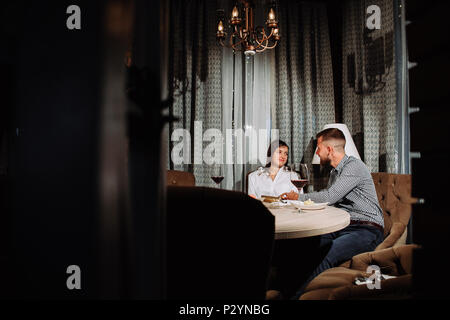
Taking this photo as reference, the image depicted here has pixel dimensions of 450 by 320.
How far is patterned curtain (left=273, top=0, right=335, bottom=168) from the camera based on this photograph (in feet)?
11.9

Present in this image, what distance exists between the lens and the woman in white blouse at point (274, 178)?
3125 mm

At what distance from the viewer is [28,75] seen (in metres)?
0.57

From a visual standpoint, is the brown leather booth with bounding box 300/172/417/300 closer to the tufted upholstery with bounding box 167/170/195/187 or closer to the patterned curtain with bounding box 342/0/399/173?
the patterned curtain with bounding box 342/0/399/173

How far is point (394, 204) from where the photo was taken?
2.26 m

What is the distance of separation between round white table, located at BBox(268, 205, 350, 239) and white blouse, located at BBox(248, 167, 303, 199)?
1.20 m

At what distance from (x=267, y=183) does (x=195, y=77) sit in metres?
1.51

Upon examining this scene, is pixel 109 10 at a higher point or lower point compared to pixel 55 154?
higher

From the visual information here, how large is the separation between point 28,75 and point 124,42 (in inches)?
8.7

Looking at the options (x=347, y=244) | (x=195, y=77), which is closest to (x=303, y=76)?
(x=195, y=77)

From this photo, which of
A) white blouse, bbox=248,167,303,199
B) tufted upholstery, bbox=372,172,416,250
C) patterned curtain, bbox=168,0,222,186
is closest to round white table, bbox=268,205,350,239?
tufted upholstery, bbox=372,172,416,250
